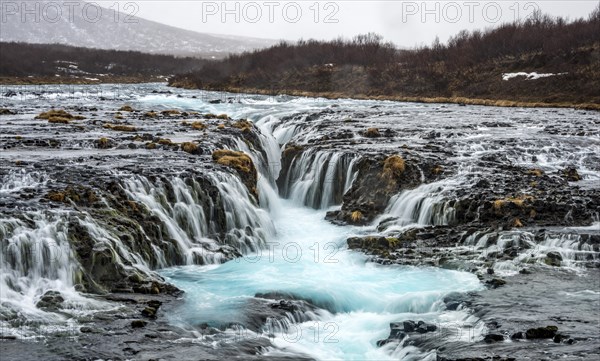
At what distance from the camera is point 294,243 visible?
18.3 metres

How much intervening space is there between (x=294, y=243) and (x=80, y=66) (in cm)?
10011

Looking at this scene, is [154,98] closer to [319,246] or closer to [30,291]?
[319,246]

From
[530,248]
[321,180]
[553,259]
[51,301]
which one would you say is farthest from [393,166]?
[51,301]

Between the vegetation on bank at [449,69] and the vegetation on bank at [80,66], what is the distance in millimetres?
19024

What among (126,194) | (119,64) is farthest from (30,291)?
(119,64)

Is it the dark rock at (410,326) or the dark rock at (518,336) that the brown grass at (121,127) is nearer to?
the dark rock at (410,326)

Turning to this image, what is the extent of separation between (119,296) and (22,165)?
7.42 meters

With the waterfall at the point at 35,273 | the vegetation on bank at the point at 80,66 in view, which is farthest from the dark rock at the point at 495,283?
the vegetation on bank at the point at 80,66

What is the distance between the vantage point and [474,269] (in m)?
14.5

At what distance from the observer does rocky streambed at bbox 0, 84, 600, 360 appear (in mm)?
10812

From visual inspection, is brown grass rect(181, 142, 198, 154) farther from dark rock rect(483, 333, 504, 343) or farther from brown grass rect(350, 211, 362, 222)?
dark rock rect(483, 333, 504, 343)

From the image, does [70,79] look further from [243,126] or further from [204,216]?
[204,216]

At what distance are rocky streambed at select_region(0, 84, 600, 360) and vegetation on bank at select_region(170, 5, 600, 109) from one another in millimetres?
25216

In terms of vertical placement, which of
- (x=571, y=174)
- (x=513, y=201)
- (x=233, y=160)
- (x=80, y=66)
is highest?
(x=80, y=66)
